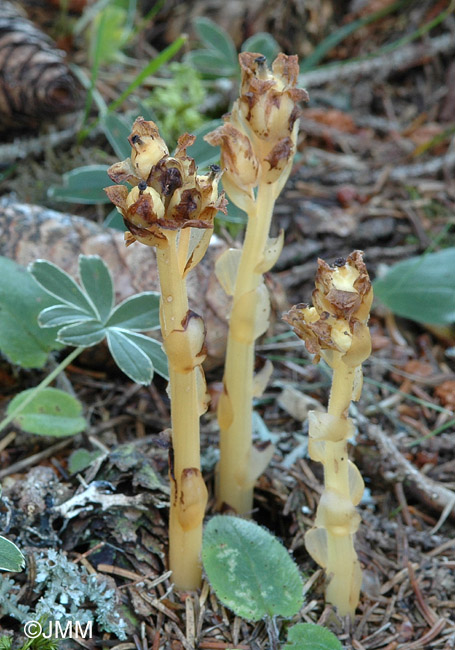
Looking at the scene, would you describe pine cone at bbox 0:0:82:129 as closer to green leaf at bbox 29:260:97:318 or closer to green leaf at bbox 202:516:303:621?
green leaf at bbox 29:260:97:318

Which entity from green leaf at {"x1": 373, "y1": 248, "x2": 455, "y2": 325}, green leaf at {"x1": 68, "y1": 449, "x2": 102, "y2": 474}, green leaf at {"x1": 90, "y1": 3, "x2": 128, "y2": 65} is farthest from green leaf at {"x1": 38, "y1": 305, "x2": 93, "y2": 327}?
green leaf at {"x1": 90, "y1": 3, "x2": 128, "y2": 65}

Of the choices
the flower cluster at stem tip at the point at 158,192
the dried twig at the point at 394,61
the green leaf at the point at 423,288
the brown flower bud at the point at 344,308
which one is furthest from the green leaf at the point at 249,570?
the dried twig at the point at 394,61

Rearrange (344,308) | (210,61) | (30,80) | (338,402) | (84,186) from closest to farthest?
1. (344,308)
2. (338,402)
3. (84,186)
4. (30,80)
5. (210,61)

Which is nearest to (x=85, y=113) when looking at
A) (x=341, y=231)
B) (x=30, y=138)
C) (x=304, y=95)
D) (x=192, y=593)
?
(x=30, y=138)

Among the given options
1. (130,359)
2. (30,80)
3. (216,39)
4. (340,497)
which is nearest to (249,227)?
(130,359)

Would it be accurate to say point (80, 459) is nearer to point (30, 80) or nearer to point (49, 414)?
point (49, 414)

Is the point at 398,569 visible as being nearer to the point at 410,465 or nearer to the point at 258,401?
the point at 410,465
